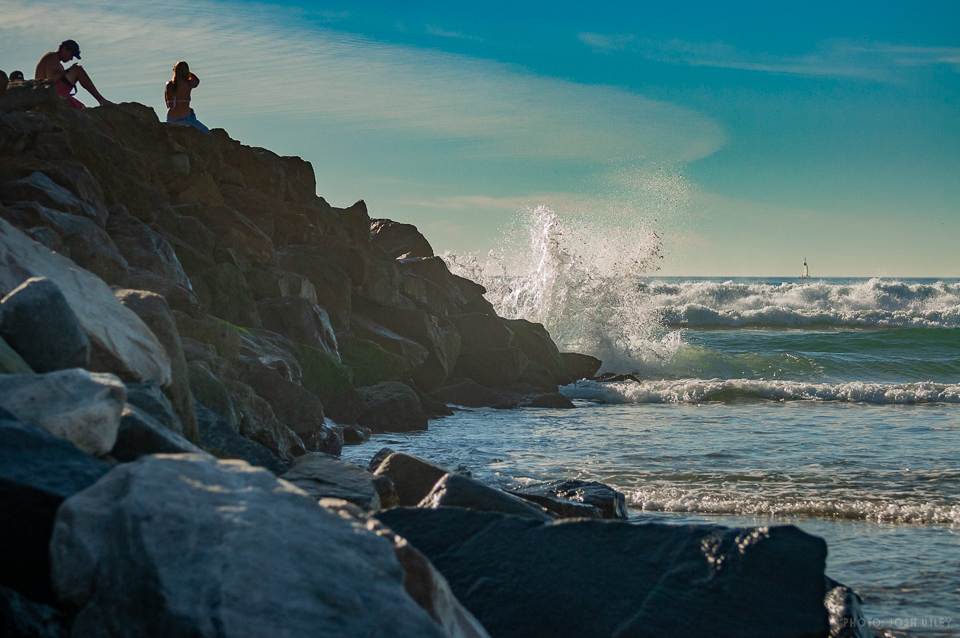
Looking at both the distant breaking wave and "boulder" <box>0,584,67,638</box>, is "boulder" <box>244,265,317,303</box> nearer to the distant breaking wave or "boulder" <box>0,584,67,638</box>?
"boulder" <box>0,584,67,638</box>

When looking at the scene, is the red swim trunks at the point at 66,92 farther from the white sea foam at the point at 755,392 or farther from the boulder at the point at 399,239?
the white sea foam at the point at 755,392

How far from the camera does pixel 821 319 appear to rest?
119ft

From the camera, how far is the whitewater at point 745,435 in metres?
5.27

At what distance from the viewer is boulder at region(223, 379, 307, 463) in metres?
5.74

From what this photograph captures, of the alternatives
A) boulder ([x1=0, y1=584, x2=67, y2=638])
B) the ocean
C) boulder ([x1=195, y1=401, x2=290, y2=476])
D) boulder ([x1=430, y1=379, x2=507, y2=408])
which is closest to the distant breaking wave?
the ocean

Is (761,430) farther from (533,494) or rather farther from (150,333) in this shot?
(150,333)

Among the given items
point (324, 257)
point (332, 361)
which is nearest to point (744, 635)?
point (332, 361)

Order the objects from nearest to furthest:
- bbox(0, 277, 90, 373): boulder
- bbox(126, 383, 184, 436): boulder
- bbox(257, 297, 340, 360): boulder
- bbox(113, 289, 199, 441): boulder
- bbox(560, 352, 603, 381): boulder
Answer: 1. bbox(0, 277, 90, 373): boulder
2. bbox(126, 383, 184, 436): boulder
3. bbox(113, 289, 199, 441): boulder
4. bbox(257, 297, 340, 360): boulder
5. bbox(560, 352, 603, 381): boulder

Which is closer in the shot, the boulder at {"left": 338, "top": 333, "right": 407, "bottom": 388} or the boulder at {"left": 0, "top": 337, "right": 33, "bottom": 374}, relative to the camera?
the boulder at {"left": 0, "top": 337, "right": 33, "bottom": 374}

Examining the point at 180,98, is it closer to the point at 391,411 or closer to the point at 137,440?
the point at 391,411

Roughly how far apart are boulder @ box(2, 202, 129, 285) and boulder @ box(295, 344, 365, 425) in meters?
2.81

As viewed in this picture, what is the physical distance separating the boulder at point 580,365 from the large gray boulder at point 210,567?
1437cm

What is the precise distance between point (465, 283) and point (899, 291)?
31.5 meters

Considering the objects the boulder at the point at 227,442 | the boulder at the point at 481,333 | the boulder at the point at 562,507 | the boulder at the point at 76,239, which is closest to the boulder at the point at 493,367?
the boulder at the point at 481,333
